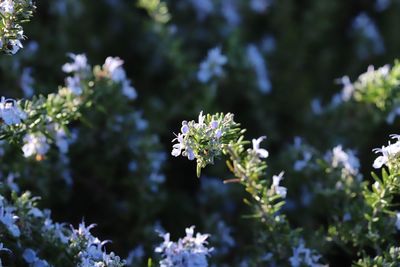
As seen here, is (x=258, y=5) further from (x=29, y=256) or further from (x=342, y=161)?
(x=29, y=256)

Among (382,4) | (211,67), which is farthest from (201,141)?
(382,4)

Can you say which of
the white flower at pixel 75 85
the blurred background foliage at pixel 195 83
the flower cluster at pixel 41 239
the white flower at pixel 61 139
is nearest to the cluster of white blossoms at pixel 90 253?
the flower cluster at pixel 41 239

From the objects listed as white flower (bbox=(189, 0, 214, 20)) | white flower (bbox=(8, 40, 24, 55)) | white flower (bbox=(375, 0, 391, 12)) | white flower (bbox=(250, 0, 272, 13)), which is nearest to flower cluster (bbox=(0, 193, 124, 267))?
white flower (bbox=(8, 40, 24, 55))

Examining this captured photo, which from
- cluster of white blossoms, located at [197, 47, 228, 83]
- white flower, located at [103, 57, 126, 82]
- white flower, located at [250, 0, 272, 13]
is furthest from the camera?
white flower, located at [250, 0, 272, 13]

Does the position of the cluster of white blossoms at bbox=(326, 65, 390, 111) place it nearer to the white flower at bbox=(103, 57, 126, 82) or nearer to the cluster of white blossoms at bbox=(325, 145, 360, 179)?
the cluster of white blossoms at bbox=(325, 145, 360, 179)

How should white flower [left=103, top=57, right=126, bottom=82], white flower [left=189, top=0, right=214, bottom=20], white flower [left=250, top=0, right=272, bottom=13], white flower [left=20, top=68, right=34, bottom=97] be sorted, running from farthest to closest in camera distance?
white flower [left=250, top=0, right=272, bottom=13], white flower [left=189, top=0, right=214, bottom=20], white flower [left=20, top=68, right=34, bottom=97], white flower [left=103, top=57, right=126, bottom=82]
